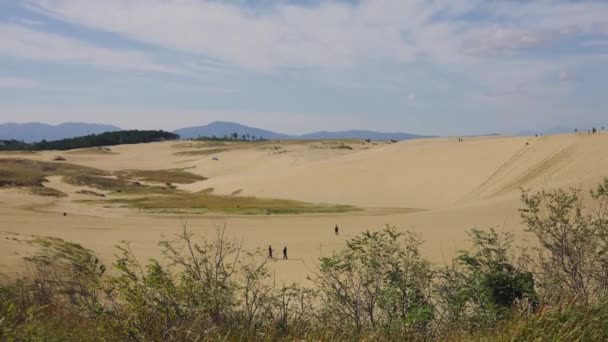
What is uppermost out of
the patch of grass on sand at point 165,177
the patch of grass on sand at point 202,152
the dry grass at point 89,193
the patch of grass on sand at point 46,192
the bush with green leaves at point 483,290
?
the patch of grass on sand at point 202,152

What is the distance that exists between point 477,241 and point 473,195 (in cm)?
3732

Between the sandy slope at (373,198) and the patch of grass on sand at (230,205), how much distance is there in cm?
297

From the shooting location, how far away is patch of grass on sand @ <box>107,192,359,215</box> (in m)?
45.6

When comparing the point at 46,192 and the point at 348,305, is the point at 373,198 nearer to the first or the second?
the point at 46,192

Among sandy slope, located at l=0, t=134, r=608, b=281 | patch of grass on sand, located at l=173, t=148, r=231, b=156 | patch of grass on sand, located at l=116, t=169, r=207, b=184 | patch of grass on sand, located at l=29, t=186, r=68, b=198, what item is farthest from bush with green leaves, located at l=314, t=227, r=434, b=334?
patch of grass on sand, located at l=173, t=148, r=231, b=156

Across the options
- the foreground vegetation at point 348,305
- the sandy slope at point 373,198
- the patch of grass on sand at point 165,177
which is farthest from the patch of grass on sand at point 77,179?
the foreground vegetation at point 348,305

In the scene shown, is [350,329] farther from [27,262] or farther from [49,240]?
[49,240]

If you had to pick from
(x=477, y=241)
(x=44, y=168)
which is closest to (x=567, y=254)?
(x=477, y=241)

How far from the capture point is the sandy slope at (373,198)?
96.5 ft

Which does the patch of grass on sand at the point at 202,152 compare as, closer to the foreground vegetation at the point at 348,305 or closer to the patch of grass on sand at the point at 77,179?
the patch of grass on sand at the point at 77,179

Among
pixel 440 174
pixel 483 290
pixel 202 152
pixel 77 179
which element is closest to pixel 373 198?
pixel 440 174

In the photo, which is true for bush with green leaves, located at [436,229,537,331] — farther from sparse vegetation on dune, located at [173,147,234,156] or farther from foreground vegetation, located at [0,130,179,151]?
foreground vegetation, located at [0,130,179,151]

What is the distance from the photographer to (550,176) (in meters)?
42.8

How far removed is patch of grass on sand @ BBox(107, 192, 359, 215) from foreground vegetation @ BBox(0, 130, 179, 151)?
93.6m
